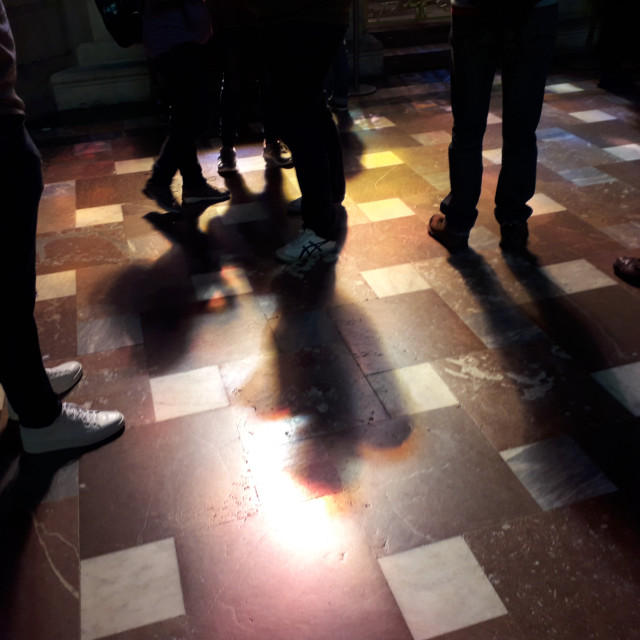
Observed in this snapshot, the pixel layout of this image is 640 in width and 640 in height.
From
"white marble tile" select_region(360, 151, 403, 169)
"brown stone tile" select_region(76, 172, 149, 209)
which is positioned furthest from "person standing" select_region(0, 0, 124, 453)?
"white marble tile" select_region(360, 151, 403, 169)

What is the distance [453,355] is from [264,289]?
0.89 meters

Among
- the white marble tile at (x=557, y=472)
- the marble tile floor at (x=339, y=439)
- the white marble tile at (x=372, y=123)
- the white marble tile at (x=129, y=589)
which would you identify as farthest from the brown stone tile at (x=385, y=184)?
the white marble tile at (x=129, y=589)

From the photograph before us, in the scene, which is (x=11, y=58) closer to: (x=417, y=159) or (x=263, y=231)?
(x=263, y=231)

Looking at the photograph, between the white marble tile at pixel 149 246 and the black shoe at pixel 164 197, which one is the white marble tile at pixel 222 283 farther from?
the black shoe at pixel 164 197

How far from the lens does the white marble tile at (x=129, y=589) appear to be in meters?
1.47

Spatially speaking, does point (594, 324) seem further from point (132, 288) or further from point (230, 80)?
point (230, 80)

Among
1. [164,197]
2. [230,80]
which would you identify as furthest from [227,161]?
[164,197]

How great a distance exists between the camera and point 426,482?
1785mm

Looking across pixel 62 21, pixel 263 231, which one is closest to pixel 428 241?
pixel 263 231

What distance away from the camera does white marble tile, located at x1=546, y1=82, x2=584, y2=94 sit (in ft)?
17.8

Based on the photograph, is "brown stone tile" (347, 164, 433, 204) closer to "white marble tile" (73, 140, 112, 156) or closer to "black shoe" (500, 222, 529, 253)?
"black shoe" (500, 222, 529, 253)

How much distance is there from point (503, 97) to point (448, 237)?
25.3 inches

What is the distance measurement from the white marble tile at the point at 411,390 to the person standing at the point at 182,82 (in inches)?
69.8

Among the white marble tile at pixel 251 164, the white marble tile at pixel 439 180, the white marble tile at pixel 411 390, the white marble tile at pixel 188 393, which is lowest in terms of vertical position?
the white marble tile at pixel 251 164
